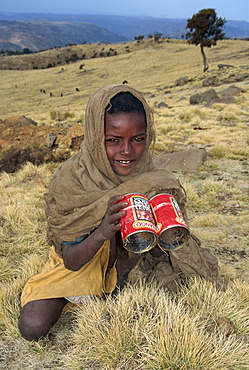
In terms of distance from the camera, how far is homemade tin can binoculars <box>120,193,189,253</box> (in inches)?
57.7

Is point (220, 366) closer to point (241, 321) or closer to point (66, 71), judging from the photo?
point (241, 321)

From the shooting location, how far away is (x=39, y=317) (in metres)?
1.98

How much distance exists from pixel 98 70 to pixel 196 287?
4364cm

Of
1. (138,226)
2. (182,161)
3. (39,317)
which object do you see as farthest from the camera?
(182,161)

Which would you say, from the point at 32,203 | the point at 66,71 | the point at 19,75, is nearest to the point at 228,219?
the point at 32,203

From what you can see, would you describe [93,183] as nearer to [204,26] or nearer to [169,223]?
[169,223]

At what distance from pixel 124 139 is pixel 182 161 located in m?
4.50

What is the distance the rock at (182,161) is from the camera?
5953mm

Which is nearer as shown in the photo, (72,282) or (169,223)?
(169,223)

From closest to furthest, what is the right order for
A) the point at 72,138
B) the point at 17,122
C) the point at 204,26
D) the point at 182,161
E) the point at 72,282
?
the point at 72,282, the point at 182,161, the point at 72,138, the point at 17,122, the point at 204,26

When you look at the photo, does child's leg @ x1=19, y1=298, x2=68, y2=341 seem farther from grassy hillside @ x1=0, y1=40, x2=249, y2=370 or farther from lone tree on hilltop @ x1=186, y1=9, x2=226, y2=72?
lone tree on hilltop @ x1=186, y1=9, x2=226, y2=72

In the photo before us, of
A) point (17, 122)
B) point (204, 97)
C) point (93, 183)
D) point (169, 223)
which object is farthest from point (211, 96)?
point (169, 223)

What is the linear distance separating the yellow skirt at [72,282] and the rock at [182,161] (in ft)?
12.9

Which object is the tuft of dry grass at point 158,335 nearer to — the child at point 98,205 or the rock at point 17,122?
the child at point 98,205
